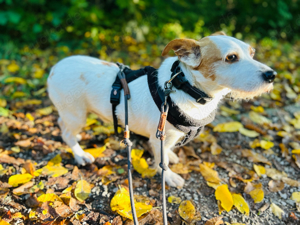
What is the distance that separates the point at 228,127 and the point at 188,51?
1853mm

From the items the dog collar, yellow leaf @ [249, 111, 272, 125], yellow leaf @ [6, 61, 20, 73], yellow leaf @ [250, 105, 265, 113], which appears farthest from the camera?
yellow leaf @ [6, 61, 20, 73]

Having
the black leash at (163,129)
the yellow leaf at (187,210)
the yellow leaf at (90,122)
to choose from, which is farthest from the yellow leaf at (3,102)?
the yellow leaf at (187,210)

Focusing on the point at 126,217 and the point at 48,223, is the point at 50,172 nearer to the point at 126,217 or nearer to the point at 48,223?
the point at 48,223

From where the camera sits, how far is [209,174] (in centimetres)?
270

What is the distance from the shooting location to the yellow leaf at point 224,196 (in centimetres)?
233

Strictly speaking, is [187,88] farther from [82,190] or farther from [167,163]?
[82,190]

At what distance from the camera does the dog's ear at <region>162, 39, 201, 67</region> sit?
1.96m

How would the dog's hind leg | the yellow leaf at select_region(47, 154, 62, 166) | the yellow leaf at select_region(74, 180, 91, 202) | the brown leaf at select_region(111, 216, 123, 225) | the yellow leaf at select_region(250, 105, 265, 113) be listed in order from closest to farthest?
the brown leaf at select_region(111, 216, 123, 225)
the yellow leaf at select_region(74, 180, 91, 202)
the dog's hind leg
the yellow leaf at select_region(47, 154, 62, 166)
the yellow leaf at select_region(250, 105, 265, 113)

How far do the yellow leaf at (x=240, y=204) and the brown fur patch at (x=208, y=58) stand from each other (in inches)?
53.4

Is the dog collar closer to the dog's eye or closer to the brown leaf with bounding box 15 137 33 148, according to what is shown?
the dog's eye

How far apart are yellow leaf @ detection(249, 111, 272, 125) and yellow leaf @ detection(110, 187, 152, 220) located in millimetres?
2326

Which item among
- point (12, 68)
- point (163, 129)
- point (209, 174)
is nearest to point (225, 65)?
point (163, 129)

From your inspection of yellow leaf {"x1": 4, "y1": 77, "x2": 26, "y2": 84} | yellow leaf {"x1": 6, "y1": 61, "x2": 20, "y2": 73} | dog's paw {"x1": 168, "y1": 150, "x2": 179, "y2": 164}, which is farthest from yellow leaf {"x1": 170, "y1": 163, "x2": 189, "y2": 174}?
yellow leaf {"x1": 6, "y1": 61, "x2": 20, "y2": 73}

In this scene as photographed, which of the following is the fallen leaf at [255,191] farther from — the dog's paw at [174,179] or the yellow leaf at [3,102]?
the yellow leaf at [3,102]
